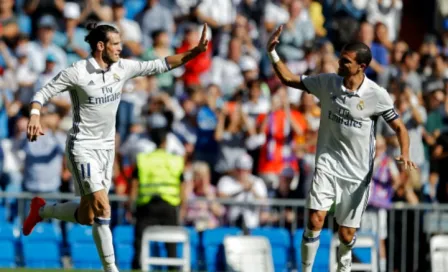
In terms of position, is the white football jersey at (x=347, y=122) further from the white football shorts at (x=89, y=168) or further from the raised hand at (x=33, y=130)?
the raised hand at (x=33, y=130)

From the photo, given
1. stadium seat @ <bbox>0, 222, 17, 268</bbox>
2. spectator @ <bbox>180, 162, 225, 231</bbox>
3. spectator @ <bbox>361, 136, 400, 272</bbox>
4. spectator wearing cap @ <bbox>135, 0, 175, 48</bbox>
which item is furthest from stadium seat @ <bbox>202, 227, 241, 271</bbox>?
spectator wearing cap @ <bbox>135, 0, 175, 48</bbox>

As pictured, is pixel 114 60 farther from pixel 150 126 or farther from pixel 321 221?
pixel 150 126

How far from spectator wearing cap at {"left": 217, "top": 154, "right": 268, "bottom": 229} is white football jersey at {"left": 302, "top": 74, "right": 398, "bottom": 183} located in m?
4.98

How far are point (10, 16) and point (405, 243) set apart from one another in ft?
25.9

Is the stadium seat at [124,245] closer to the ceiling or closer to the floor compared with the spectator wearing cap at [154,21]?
closer to the floor

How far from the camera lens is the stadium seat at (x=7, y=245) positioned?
1764 cm

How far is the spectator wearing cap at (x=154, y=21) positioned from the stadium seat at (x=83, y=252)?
16.0 feet

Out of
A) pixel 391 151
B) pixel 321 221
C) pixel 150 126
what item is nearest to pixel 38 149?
pixel 150 126

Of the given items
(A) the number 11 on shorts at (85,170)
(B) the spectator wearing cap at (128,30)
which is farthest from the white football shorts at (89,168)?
(B) the spectator wearing cap at (128,30)

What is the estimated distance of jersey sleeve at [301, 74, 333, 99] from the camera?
1324cm

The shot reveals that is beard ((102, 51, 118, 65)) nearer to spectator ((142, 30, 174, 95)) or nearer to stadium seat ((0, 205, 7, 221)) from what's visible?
stadium seat ((0, 205, 7, 221))

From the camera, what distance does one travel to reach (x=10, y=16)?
837 inches

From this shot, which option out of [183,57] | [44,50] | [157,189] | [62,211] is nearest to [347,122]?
[183,57]

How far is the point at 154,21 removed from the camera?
21.6 m
